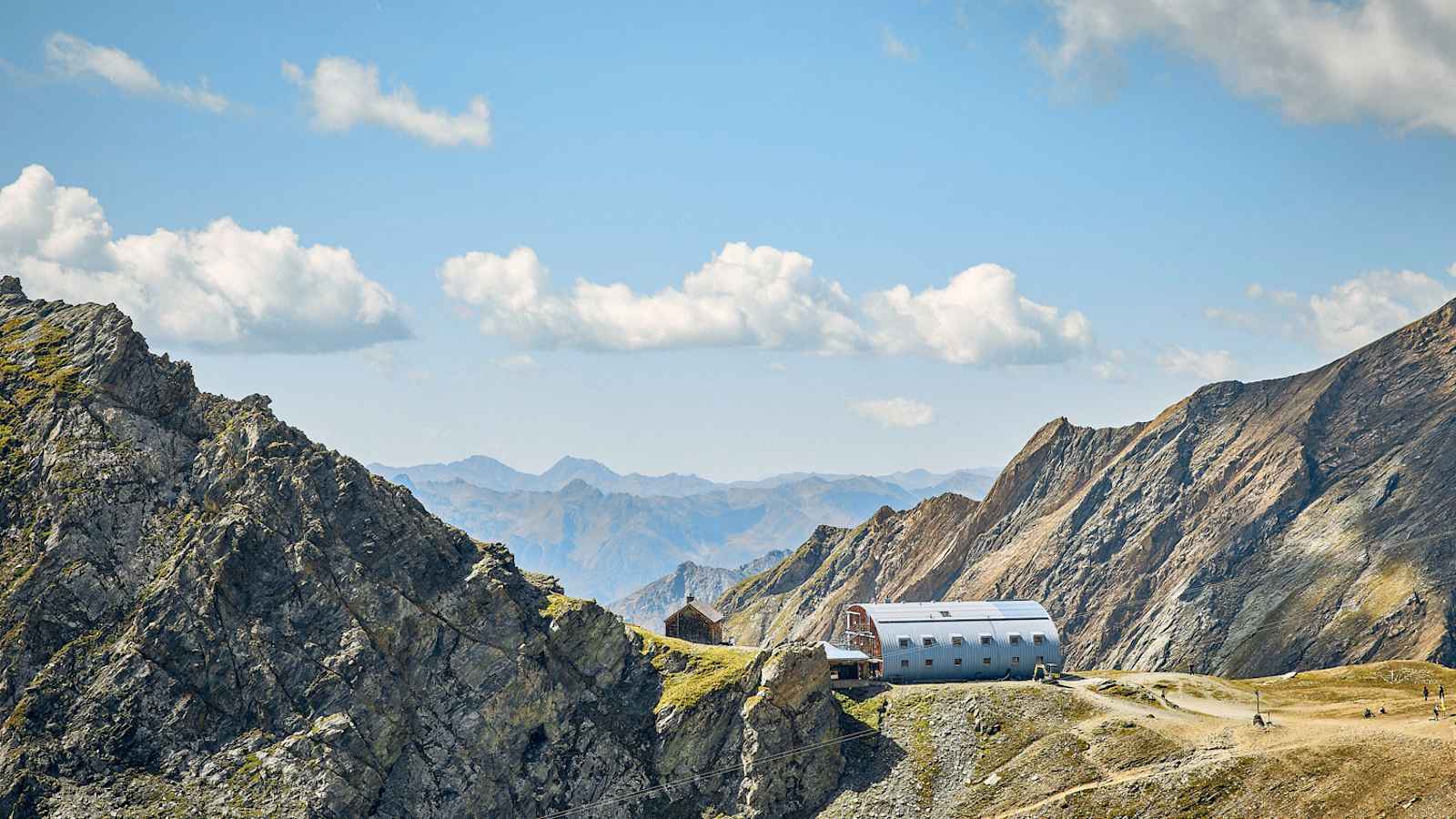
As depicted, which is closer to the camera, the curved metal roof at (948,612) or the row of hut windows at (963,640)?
the row of hut windows at (963,640)

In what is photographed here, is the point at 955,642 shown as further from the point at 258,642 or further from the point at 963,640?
the point at 258,642

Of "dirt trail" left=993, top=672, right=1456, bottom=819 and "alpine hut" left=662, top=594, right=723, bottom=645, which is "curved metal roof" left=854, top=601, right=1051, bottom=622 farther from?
"alpine hut" left=662, top=594, right=723, bottom=645

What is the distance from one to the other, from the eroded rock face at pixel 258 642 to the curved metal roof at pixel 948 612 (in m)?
22.1

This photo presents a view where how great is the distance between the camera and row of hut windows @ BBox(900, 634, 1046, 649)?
6693 inches

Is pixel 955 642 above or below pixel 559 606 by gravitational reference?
below

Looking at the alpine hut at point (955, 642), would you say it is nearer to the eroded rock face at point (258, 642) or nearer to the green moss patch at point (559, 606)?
the eroded rock face at point (258, 642)

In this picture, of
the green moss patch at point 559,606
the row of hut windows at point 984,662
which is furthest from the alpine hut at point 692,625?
the row of hut windows at point 984,662

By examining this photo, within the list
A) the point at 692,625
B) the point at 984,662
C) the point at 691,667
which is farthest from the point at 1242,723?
the point at 692,625

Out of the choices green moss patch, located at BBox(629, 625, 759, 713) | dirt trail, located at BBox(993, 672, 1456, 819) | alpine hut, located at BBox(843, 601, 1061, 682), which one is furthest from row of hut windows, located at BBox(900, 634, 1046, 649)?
green moss patch, located at BBox(629, 625, 759, 713)

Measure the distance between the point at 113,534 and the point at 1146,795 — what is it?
124184 mm

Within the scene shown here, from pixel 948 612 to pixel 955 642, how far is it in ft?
24.5

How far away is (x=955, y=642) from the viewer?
170250mm

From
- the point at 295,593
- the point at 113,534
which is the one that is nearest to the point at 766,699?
the point at 295,593

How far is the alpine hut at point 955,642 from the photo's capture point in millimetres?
169125
